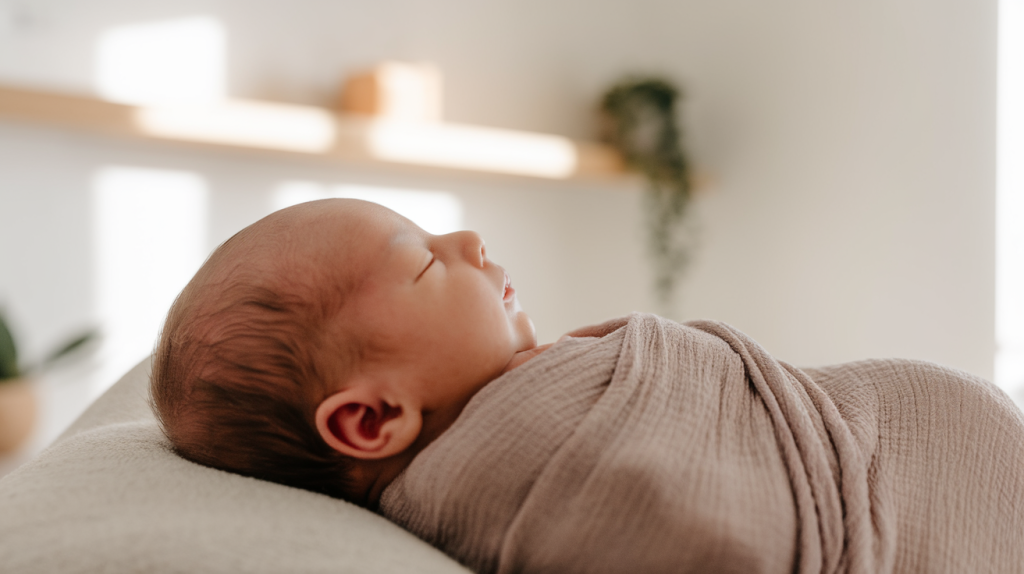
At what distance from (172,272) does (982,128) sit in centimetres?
252

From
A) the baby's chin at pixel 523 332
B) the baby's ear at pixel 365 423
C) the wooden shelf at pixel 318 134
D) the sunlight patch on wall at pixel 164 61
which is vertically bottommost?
the baby's ear at pixel 365 423

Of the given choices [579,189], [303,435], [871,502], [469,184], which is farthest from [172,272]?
[871,502]

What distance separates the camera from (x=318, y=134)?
2318 millimetres

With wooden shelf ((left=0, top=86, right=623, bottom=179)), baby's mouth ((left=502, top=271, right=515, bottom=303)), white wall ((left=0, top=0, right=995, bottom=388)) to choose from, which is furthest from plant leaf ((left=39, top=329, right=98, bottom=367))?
baby's mouth ((left=502, top=271, right=515, bottom=303))

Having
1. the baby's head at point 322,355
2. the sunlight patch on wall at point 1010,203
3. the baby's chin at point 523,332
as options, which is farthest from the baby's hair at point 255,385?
the sunlight patch on wall at point 1010,203

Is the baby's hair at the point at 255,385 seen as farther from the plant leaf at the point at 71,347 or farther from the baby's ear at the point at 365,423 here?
the plant leaf at the point at 71,347

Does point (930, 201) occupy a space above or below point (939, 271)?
above

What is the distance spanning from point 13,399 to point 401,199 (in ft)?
4.61

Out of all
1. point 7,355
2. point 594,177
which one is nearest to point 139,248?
point 7,355

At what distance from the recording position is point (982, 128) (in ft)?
7.69

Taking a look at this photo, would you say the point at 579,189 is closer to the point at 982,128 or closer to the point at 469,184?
the point at 469,184

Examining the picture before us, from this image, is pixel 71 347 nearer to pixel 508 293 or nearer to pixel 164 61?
pixel 164 61

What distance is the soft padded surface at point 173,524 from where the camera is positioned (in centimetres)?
46

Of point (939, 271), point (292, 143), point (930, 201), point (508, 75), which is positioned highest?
point (508, 75)
